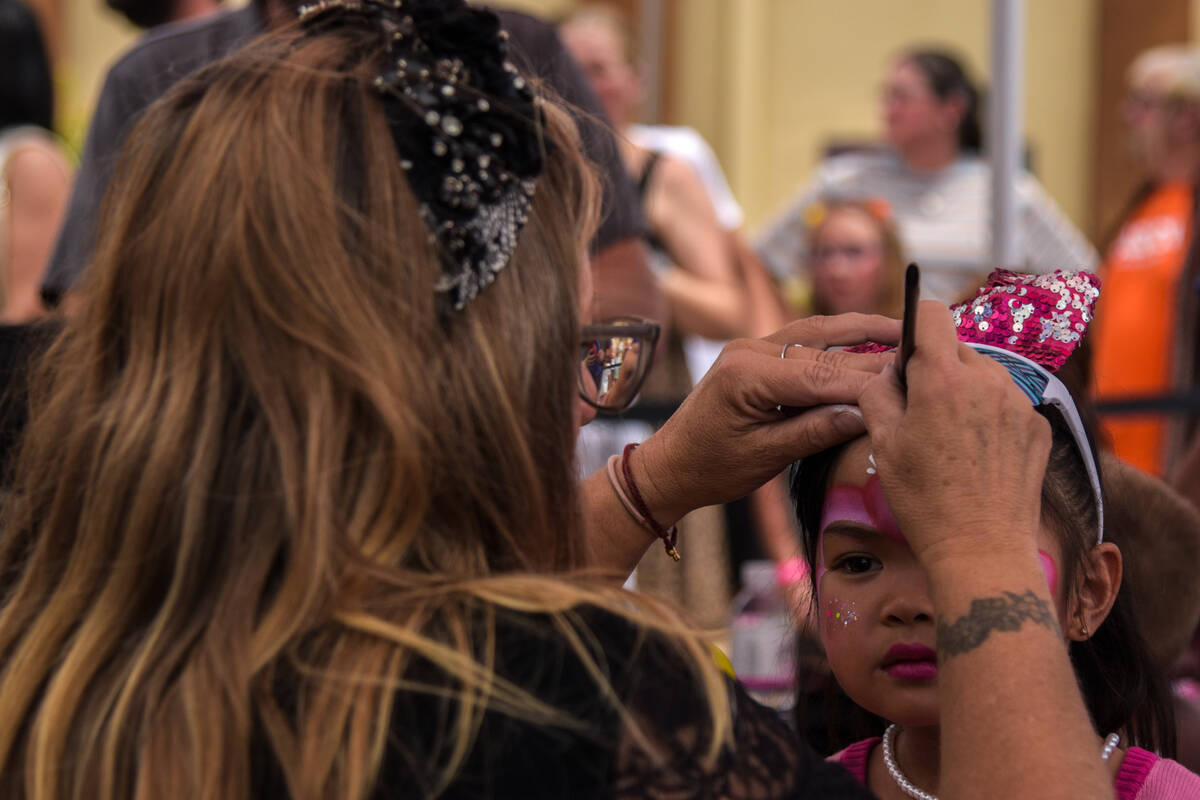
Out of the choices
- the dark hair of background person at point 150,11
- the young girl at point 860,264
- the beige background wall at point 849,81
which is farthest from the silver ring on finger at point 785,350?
the beige background wall at point 849,81

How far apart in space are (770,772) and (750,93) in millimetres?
6519

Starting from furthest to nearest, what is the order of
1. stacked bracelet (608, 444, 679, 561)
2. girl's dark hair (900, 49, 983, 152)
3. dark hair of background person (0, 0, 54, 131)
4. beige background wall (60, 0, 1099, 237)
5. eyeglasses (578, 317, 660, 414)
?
beige background wall (60, 0, 1099, 237) < girl's dark hair (900, 49, 983, 152) < dark hair of background person (0, 0, 54, 131) < stacked bracelet (608, 444, 679, 561) < eyeglasses (578, 317, 660, 414)

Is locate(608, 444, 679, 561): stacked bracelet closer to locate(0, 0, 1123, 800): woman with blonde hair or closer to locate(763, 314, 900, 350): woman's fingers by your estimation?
locate(763, 314, 900, 350): woman's fingers

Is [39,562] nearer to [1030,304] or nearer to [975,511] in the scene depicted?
[975,511]

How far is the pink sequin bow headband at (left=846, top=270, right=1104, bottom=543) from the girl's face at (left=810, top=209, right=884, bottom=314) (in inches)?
104

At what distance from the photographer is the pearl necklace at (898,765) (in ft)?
4.85

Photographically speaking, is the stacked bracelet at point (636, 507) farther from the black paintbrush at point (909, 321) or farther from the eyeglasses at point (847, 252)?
the eyeglasses at point (847, 252)

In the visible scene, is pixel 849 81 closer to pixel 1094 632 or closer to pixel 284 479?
pixel 1094 632

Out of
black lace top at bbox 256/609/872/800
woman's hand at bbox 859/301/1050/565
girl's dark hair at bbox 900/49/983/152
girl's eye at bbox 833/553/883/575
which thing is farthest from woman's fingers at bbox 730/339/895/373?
girl's dark hair at bbox 900/49/983/152

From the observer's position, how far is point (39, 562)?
1.16 m

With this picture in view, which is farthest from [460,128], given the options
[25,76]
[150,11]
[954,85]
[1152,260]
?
Result: [954,85]

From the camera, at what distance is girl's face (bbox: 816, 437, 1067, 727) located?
4.56 ft

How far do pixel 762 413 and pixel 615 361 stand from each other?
146 mm

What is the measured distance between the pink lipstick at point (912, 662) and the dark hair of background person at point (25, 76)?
2593 mm
